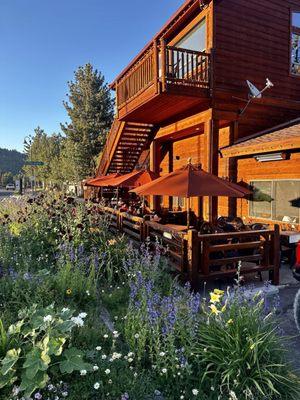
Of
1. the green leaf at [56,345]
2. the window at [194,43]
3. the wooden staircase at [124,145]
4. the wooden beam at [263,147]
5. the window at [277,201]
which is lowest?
the green leaf at [56,345]

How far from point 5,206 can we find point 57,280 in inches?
281

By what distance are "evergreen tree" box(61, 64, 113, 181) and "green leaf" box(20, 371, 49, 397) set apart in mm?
30251

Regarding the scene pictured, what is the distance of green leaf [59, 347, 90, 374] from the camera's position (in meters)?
2.18

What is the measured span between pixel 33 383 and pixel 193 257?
325 centimetres

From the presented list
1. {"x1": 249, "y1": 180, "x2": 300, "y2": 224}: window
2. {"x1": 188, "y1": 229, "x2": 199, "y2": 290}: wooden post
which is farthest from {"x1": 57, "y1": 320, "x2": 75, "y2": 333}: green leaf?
{"x1": 249, "y1": 180, "x2": 300, "y2": 224}: window

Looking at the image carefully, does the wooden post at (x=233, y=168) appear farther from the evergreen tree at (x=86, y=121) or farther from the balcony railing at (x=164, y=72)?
the evergreen tree at (x=86, y=121)

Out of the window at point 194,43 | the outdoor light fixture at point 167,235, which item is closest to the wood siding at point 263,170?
the window at point 194,43

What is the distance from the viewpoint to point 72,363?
7.30 feet

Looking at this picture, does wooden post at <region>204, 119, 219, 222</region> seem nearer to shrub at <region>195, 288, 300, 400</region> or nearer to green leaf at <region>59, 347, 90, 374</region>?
shrub at <region>195, 288, 300, 400</region>

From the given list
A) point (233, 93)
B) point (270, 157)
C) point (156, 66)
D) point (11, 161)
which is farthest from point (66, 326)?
point (11, 161)

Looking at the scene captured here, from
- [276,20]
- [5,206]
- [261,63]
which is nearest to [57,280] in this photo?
[5,206]

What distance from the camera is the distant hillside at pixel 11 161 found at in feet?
403

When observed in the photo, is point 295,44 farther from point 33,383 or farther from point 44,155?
point 44,155

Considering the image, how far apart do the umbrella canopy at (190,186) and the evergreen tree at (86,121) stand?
86.3 ft
